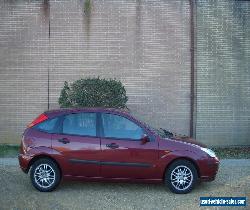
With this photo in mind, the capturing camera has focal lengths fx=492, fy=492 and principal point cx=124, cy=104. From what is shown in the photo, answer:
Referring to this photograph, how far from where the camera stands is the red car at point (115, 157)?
906 centimetres

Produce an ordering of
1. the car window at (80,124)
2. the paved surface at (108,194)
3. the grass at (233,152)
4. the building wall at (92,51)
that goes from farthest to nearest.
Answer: the building wall at (92,51)
the grass at (233,152)
the car window at (80,124)
the paved surface at (108,194)

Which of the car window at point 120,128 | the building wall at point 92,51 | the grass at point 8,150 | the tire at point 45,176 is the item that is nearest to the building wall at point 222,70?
the building wall at point 92,51

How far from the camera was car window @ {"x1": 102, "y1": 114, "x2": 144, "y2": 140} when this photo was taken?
30.2 ft

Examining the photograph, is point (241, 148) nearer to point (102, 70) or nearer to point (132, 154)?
point (102, 70)

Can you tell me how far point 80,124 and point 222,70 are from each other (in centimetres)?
716

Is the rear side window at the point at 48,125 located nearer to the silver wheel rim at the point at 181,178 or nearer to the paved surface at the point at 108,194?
the paved surface at the point at 108,194

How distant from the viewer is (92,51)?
1501 centimetres

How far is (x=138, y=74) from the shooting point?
15.0 metres

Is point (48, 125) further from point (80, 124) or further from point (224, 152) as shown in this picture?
point (224, 152)

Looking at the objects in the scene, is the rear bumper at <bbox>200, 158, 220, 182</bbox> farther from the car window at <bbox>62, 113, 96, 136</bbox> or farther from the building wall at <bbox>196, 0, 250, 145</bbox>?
the building wall at <bbox>196, 0, 250, 145</bbox>

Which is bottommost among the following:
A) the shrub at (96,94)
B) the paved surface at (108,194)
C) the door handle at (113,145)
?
the paved surface at (108,194)

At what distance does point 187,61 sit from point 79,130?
264 inches

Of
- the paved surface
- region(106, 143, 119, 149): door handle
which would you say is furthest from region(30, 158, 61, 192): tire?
region(106, 143, 119, 149): door handle

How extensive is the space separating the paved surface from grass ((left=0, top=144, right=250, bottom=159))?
8.93ft
